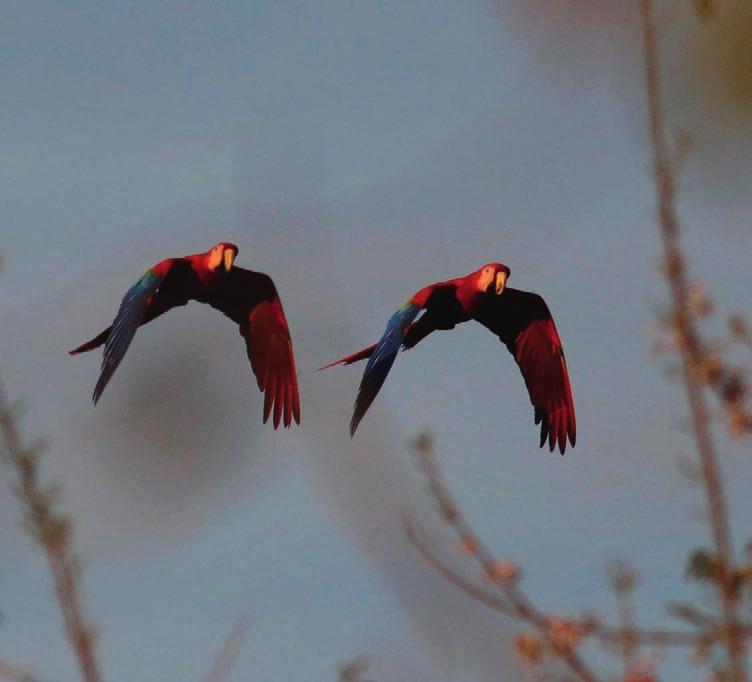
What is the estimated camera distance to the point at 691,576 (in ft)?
24.6

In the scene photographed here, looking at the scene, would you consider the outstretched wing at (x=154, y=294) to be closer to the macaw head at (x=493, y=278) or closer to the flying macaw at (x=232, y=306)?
the flying macaw at (x=232, y=306)

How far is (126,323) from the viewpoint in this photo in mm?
2055

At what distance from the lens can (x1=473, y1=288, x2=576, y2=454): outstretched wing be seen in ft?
8.21

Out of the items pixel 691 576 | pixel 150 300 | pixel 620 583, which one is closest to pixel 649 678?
pixel 691 576

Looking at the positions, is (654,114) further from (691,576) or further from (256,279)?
(691,576)

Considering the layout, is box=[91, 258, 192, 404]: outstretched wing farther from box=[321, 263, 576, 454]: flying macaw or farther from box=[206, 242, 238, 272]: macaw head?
box=[321, 263, 576, 454]: flying macaw

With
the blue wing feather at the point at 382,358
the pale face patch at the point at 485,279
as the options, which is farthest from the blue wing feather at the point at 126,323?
the pale face patch at the point at 485,279

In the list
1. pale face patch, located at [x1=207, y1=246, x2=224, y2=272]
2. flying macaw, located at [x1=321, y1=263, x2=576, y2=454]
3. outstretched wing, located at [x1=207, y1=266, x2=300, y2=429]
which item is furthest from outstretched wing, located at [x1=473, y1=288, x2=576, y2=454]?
pale face patch, located at [x1=207, y1=246, x2=224, y2=272]

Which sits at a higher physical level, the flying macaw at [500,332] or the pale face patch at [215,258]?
the pale face patch at [215,258]

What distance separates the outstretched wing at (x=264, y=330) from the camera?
2316 mm

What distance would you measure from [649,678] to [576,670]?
3.48ft

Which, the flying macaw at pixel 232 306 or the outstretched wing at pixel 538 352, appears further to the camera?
the outstretched wing at pixel 538 352

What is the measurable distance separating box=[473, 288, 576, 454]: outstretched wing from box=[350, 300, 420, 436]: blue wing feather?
13cm

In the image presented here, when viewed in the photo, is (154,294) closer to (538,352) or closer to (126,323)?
(126,323)
